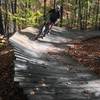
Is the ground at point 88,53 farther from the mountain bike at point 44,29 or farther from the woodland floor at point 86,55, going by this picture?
the mountain bike at point 44,29

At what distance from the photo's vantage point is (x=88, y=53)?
18531 millimetres

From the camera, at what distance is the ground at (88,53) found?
15.8m

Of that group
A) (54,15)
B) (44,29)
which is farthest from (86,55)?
(44,29)

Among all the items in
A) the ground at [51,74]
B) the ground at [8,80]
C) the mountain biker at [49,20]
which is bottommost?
the ground at [8,80]

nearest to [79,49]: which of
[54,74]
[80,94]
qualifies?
[54,74]

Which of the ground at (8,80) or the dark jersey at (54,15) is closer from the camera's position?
the ground at (8,80)

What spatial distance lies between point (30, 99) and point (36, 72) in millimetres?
3066

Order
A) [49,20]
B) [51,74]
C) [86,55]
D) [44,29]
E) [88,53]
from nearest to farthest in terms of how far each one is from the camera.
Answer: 1. [51,74]
2. [86,55]
3. [88,53]
4. [49,20]
5. [44,29]

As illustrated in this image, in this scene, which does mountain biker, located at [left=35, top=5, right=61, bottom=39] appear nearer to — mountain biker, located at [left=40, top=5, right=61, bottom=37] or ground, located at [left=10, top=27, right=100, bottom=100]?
mountain biker, located at [left=40, top=5, right=61, bottom=37]

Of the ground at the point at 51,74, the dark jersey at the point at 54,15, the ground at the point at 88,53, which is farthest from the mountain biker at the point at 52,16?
the ground at the point at 88,53

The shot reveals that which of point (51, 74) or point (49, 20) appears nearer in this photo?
point (51, 74)

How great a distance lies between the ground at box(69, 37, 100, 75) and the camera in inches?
621

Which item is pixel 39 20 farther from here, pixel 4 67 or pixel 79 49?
pixel 4 67

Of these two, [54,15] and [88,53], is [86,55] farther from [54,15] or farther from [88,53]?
[54,15]
